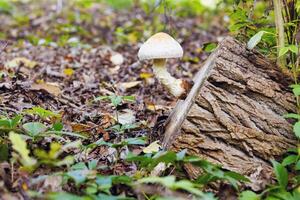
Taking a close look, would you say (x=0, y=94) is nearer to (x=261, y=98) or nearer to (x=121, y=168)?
A: (x=121, y=168)

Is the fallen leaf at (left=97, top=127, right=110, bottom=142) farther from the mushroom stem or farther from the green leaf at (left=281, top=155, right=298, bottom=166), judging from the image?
the green leaf at (left=281, top=155, right=298, bottom=166)

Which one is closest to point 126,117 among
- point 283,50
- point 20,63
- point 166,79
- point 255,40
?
point 166,79

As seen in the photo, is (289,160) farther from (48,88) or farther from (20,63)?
(20,63)

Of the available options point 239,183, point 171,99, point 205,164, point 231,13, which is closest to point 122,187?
point 205,164

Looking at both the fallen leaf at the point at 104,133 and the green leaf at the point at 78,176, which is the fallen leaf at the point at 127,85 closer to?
the fallen leaf at the point at 104,133

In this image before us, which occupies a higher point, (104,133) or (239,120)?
(239,120)
